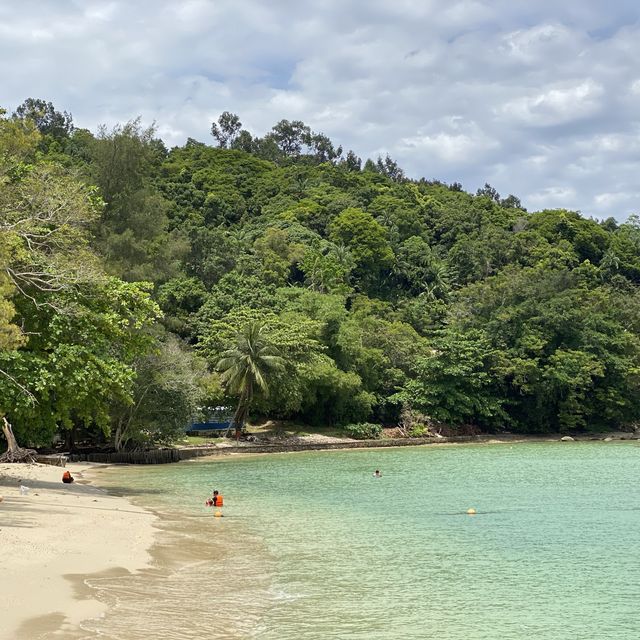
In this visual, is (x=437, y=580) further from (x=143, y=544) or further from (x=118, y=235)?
(x=118, y=235)

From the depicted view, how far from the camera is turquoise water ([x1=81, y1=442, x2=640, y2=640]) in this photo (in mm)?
11352

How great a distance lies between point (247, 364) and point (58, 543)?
34091mm

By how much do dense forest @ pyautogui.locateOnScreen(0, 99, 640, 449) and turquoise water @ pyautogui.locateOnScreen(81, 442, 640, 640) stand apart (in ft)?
19.6

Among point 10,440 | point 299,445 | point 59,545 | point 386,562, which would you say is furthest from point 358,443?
point 59,545

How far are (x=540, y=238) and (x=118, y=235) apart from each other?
6140cm

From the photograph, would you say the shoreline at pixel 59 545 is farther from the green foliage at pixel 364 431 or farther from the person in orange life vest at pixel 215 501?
the green foliage at pixel 364 431

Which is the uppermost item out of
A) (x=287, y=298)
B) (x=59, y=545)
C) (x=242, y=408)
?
(x=287, y=298)

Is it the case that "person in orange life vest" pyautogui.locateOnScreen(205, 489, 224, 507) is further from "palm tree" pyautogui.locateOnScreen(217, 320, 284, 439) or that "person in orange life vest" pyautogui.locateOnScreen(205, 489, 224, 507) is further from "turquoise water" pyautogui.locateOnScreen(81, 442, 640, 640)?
"palm tree" pyautogui.locateOnScreen(217, 320, 284, 439)

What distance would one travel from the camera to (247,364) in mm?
49062

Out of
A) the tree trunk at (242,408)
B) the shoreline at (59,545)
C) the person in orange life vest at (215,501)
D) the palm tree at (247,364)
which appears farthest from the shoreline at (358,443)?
the person in orange life vest at (215,501)

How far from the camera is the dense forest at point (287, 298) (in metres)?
22.3

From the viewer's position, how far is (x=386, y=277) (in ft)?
286

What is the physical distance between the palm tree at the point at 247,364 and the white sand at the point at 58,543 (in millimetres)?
23436

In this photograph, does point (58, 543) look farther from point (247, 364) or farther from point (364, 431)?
point (364, 431)
